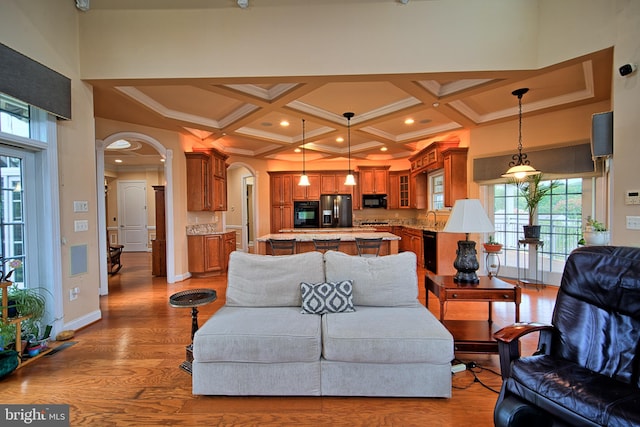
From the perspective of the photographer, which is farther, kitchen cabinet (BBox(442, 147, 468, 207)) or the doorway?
the doorway

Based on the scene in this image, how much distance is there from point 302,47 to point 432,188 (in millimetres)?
4852

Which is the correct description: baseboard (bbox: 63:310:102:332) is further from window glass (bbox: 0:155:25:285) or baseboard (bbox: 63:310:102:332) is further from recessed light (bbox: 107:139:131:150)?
recessed light (bbox: 107:139:131:150)

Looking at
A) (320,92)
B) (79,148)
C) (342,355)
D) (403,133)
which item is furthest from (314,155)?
(342,355)

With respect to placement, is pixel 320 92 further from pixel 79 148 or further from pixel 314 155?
pixel 314 155

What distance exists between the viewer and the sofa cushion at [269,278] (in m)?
2.47

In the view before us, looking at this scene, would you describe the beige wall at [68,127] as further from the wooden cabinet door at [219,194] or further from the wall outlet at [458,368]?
the wall outlet at [458,368]

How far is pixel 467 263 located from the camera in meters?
2.60

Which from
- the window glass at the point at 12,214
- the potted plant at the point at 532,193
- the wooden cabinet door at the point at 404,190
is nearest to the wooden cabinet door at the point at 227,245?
the window glass at the point at 12,214

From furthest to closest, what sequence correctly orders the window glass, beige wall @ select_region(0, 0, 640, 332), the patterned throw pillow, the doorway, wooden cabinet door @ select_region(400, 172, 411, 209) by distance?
the doorway → wooden cabinet door @ select_region(400, 172, 411, 209) → beige wall @ select_region(0, 0, 640, 332) → the window glass → the patterned throw pillow

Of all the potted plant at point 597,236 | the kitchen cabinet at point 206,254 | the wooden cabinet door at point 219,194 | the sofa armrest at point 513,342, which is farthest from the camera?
the wooden cabinet door at point 219,194

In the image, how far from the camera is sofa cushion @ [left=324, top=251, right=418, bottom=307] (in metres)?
2.44

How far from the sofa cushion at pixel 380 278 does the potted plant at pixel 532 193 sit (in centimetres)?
312

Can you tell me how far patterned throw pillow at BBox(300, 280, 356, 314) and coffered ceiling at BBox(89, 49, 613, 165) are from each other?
219 cm

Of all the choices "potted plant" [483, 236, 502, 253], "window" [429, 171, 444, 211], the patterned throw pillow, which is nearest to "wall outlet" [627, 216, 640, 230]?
"potted plant" [483, 236, 502, 253]
